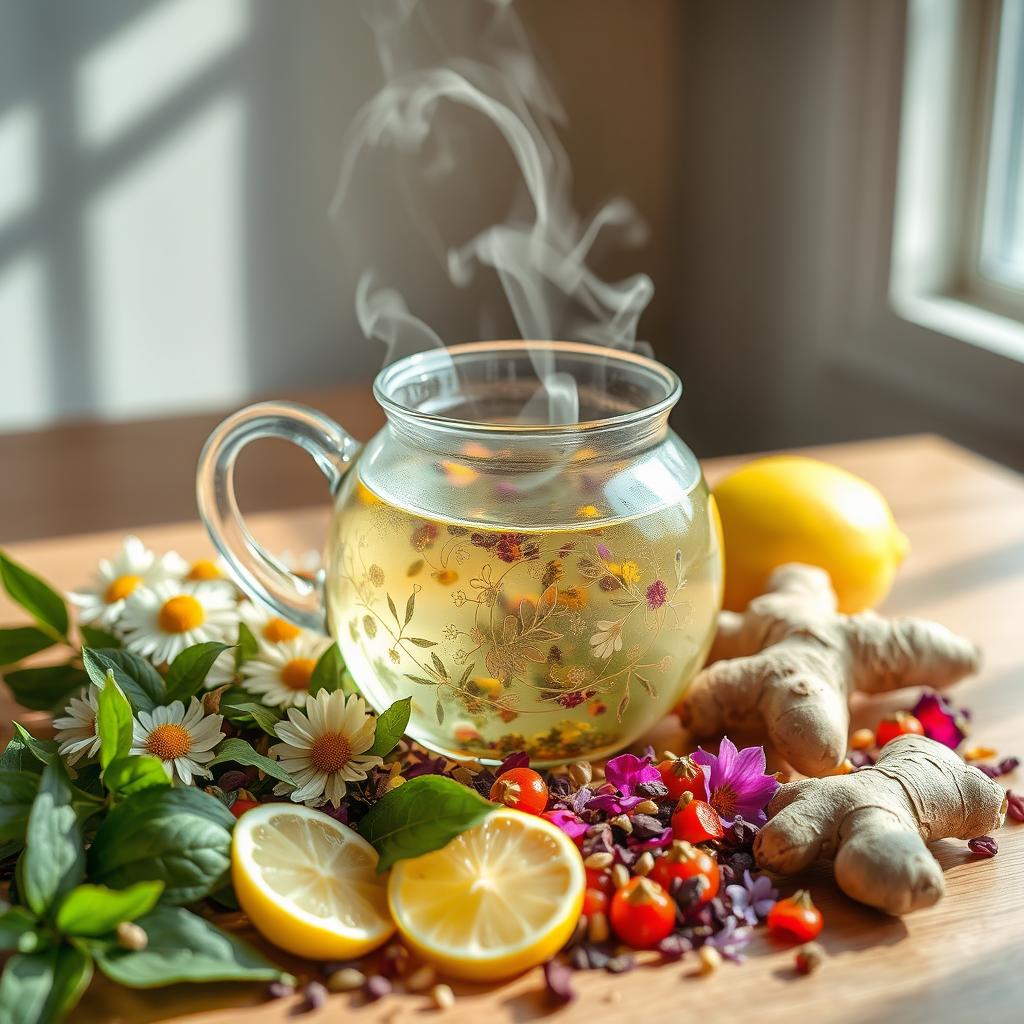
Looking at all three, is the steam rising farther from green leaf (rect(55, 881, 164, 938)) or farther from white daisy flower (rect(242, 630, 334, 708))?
green leaf (rect(55, 881, 164, 938))

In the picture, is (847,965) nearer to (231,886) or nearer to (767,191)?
(231,886)

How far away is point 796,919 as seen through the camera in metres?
0.64

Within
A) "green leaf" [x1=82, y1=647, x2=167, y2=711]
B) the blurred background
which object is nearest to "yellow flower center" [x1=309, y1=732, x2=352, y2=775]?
"green leaf" [x1=82, y1=647, x2=167, y2=711]

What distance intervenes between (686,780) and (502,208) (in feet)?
7.51

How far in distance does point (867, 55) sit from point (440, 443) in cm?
158

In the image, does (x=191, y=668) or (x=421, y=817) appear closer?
(x=421, y=817)

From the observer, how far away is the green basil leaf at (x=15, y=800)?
64 cm

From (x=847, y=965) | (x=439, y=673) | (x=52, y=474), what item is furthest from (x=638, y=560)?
(x=52, y=474)

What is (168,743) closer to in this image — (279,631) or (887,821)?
(279,631)

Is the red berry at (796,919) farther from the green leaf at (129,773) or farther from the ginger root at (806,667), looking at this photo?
the green leaf at (129,773)

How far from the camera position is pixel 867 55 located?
1.99m

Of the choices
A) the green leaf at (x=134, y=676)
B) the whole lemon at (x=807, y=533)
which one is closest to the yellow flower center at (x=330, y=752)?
the green leaf at (x=134, y=676)

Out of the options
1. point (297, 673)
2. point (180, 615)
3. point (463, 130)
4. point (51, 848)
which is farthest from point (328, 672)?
point (463, 130)

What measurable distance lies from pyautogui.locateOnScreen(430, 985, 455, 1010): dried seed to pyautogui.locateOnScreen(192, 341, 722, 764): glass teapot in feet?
0.60
